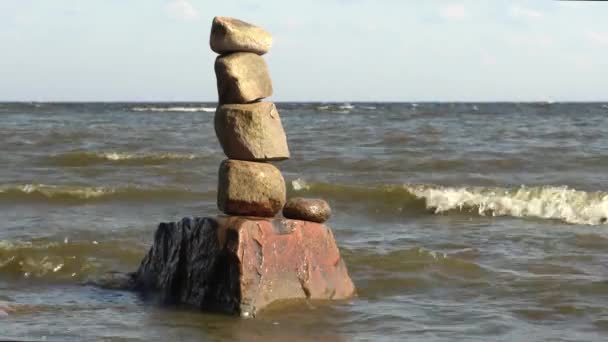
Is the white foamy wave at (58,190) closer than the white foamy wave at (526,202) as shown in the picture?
No

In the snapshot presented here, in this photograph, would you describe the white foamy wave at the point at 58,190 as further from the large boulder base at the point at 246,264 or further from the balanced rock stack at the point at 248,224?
the balanced rock stack at the point at 248,224

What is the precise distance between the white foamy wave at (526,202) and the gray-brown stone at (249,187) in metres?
6.53

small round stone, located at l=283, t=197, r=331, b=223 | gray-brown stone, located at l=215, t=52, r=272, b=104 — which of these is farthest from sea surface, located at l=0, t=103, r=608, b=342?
gray-brown stone, located at l=215, t=52, r=272, b=104

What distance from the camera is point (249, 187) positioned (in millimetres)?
8086

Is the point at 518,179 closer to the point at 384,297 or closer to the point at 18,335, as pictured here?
the point at 384,297

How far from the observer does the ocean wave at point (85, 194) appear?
1523 centimetres

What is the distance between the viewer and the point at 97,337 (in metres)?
7.02

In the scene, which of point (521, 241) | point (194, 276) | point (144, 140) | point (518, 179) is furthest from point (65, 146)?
point (194, 276)

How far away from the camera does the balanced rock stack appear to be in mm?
7887

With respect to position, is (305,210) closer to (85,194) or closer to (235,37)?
(235,37)

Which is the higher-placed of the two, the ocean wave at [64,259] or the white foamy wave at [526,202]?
the white foamy wave at [526,202]

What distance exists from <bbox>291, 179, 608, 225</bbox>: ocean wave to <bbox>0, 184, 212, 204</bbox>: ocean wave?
76.8 inches

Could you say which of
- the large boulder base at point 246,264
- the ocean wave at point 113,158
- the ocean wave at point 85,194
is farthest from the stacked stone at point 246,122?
the ocean wave at point 113,158

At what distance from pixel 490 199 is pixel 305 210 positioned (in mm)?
7081
